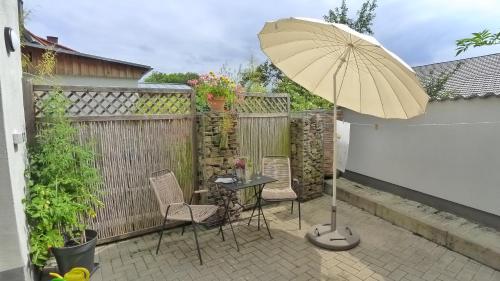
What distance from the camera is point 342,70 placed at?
3658 millimetres

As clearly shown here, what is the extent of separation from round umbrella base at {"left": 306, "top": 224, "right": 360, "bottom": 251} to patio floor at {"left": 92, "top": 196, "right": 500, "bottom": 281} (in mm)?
81

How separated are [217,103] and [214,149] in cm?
73

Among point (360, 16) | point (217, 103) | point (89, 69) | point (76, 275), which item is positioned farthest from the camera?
point (360, 16)

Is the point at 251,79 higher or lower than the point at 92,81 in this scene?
lower

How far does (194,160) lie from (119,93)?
4.89ft

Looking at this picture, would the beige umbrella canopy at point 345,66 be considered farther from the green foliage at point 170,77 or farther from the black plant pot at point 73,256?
the green foliage at point 170,77

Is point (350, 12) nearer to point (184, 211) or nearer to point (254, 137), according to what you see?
point (254, 137)

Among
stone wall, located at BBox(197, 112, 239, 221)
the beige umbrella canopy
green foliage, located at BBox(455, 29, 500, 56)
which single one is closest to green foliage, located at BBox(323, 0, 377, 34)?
the beige umbrella canopy

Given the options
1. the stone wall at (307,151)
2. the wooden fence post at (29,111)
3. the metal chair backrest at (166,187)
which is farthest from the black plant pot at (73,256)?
the stone wall at (307,151)

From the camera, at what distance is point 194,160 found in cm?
431

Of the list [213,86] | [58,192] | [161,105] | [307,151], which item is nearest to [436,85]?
[307,151]

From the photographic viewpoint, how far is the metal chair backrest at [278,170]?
458 cm

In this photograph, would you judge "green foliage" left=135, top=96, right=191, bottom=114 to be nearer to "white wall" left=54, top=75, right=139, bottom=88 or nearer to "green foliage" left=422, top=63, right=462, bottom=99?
"white wall" left=54, top=75, right=139, bottom=88

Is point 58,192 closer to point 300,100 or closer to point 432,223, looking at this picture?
point 432,223
